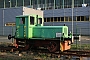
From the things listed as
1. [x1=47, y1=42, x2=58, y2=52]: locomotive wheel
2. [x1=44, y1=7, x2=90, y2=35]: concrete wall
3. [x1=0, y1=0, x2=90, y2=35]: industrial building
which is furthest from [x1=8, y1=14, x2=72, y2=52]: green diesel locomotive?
[x1=44, y1=7, x2=90, y2=35]: concrete wall

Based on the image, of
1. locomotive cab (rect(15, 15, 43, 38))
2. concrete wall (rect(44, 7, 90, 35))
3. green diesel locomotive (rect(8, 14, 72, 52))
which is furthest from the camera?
concrete wall (rect(44, 7, 90, 35))

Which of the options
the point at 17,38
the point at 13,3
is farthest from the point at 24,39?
the point at 13,3

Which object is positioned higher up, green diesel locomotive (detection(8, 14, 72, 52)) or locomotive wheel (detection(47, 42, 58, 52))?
green diesel locomotive (detection(8, 14, 72, 52))

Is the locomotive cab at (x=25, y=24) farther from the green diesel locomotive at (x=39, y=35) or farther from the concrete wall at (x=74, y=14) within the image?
the concrete wall at (x=74, y=14)

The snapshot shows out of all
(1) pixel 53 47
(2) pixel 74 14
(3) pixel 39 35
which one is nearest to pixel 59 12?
(2) pixel 74 14

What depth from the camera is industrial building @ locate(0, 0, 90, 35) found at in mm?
42438

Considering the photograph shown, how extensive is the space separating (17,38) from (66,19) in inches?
1179

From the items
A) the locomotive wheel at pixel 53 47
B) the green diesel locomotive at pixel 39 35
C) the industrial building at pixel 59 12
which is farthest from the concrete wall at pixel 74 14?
the locomotive wheel at pixel 53 47

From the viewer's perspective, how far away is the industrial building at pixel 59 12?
139 ft

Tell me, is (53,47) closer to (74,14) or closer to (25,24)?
(25,24)

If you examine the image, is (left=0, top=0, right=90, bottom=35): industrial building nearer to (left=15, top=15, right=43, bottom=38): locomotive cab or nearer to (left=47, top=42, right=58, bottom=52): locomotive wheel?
(left=15, top=15, right=43, bottom=38): locomotive cab

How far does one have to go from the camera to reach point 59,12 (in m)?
46.4

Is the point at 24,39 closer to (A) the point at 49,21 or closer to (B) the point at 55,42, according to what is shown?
(B) the point at 55,42

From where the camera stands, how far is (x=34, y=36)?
50.8 feet
